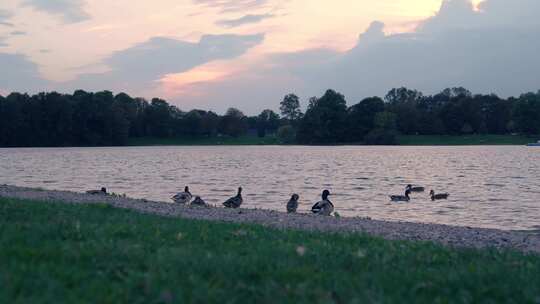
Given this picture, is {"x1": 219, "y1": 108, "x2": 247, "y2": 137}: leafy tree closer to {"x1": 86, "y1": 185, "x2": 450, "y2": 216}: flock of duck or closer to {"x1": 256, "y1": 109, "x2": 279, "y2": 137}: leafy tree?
{"x1": 256, "y1": 109, "x2": 279, "y2": 137}: leafy tree

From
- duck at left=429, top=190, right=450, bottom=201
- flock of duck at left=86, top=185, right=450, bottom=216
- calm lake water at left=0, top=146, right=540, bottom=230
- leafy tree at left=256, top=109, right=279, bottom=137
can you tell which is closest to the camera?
flock of duck at left=86, top=185, right=450, bottom=216

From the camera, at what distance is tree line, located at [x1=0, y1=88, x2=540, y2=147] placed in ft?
405

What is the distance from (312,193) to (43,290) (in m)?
28.6

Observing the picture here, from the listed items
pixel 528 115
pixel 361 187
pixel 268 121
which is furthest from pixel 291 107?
pixel 361 187

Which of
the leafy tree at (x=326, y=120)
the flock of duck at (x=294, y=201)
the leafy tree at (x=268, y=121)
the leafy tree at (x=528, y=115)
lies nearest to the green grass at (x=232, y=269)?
the flock of duck at (x=294, y=201)

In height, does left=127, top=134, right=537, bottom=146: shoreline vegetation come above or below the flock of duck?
above

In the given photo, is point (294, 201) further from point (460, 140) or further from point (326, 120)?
point (460, 140)

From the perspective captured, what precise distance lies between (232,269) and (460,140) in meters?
137

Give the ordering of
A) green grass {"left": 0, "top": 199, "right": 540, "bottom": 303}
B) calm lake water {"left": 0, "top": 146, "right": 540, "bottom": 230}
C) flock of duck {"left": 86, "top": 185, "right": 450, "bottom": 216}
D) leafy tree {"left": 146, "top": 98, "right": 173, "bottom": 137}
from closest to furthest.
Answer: green grass {"left": 0, "top": 199, "right": 540, "bottom": 303}, flock of duck {"left": 86, "top": 185, "right": 450, "bottom": 216}, calm lake water {"left": 0, "top": 146, "right": 540, "bottom": 230}, leafy tree {"left": 146, "top": 98, "right": 173, "bottom": 137}

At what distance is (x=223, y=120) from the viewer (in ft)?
516

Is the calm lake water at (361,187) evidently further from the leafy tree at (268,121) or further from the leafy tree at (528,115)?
the leafy tree at (268,121)

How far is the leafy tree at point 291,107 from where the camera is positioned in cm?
17462

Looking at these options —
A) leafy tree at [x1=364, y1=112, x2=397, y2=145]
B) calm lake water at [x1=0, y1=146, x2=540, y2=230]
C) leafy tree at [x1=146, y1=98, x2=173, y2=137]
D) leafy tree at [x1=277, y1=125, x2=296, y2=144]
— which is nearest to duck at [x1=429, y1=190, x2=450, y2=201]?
calm lake water at [x1=0, y1=146, x2=540, y2=230]

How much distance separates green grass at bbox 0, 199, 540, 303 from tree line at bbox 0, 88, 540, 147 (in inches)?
4613
